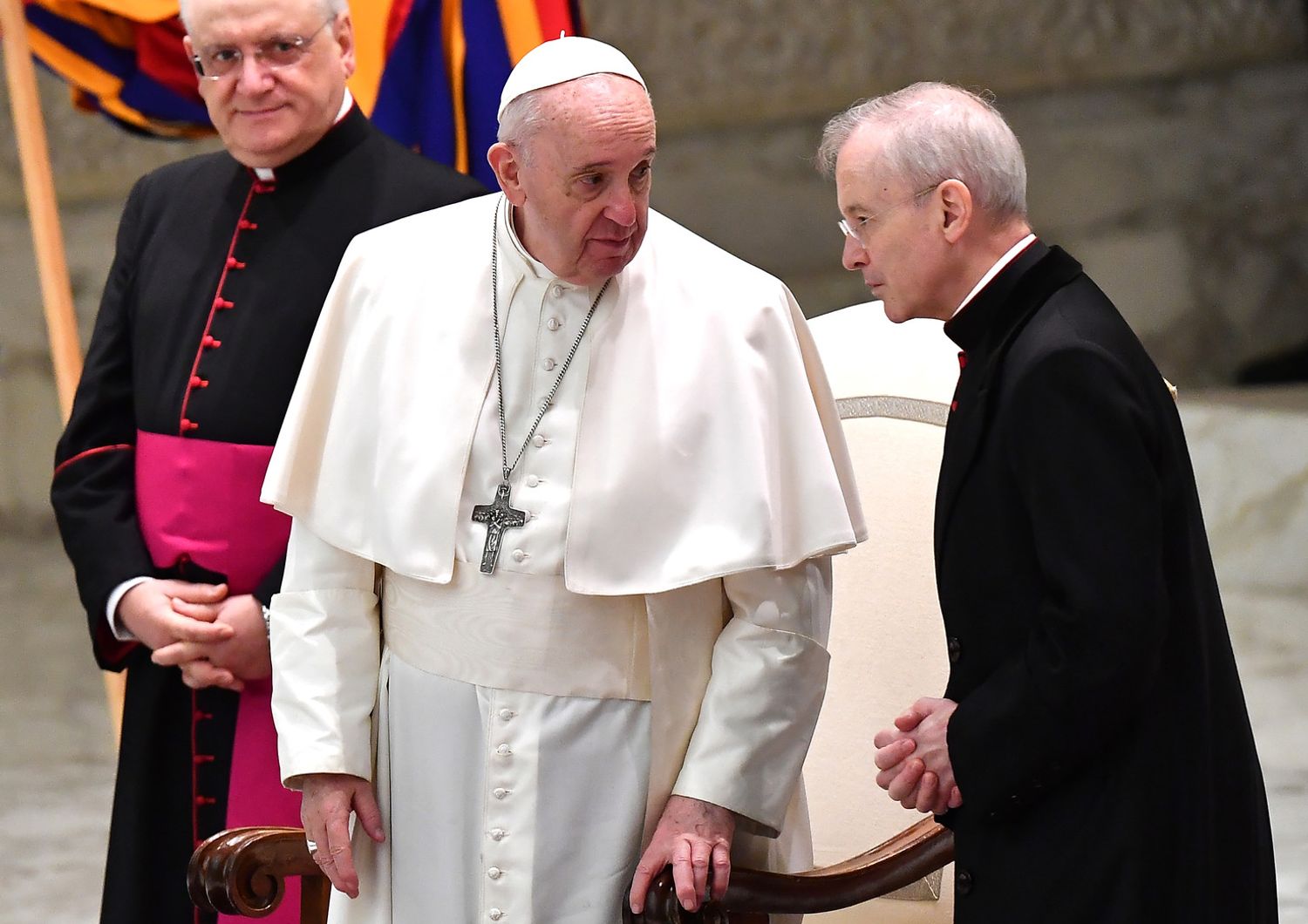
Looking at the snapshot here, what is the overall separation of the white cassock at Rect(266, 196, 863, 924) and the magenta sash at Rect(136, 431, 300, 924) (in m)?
0.39

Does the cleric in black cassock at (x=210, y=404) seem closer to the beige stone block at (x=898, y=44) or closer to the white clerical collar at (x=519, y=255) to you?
the white clerical collar at (x=519, y=255)

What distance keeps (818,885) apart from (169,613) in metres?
1.11

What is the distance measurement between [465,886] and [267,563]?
28.9 inches

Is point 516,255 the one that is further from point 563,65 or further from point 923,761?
point 923,761

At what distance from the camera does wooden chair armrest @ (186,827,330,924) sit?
2.45m

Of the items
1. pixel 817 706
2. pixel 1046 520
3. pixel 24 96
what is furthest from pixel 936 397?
pixel 24 96

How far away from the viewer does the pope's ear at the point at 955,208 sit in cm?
212

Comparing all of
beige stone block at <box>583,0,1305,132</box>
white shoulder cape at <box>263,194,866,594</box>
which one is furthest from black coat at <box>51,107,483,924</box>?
beige stone block at <box>583,0,1305,132</box>

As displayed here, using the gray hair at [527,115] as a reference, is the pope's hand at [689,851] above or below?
below

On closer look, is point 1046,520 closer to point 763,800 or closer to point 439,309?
point 763,800

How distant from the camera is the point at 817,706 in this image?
7.95 feet

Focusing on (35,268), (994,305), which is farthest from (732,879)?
(35,268)

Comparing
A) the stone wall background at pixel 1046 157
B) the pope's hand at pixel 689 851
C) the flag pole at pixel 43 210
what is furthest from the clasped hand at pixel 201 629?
the stone wall background at pixel 1046 157

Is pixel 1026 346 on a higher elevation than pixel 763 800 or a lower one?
higher
